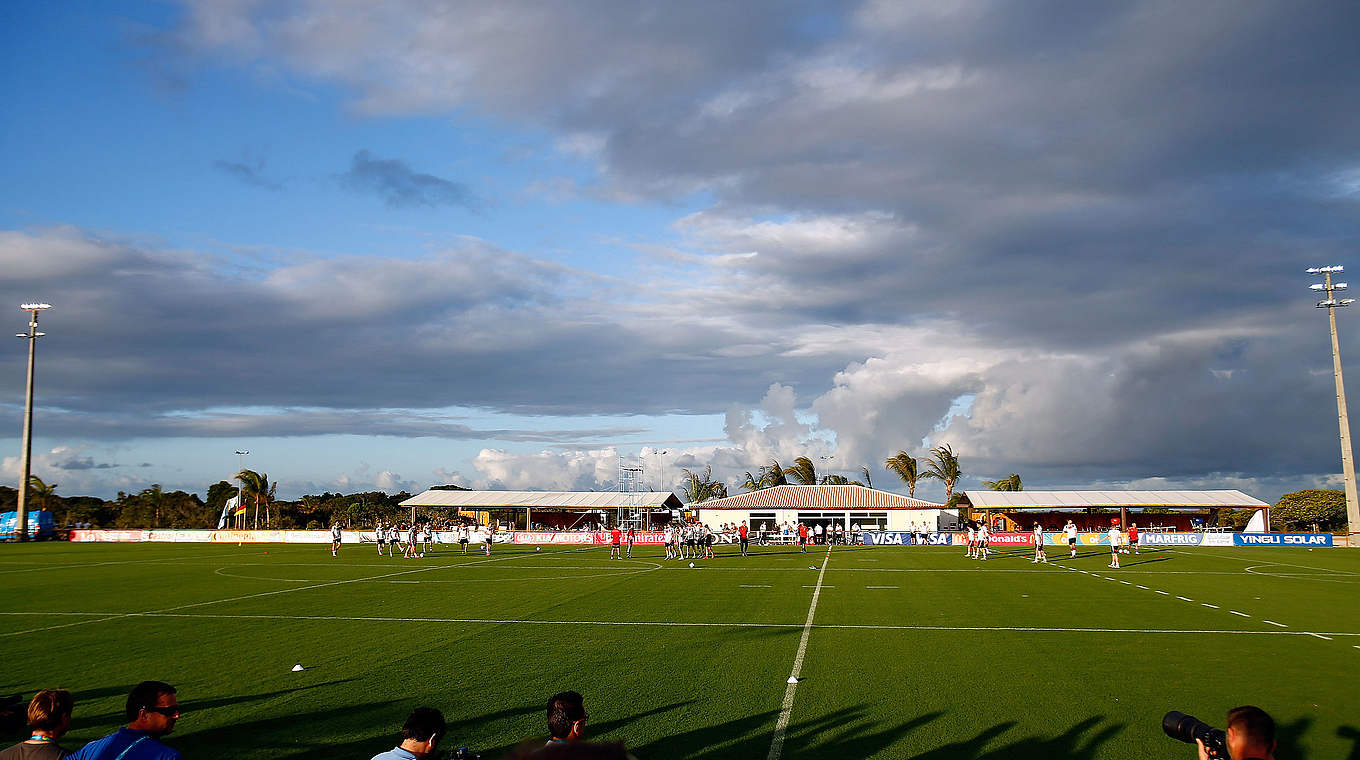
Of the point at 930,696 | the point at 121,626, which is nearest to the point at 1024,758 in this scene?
the point at 930,696

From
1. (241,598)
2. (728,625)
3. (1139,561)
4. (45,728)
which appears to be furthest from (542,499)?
(45,728)

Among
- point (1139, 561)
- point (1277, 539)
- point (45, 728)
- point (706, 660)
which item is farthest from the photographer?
point (1277, 539)

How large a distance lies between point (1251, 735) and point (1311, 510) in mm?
90167

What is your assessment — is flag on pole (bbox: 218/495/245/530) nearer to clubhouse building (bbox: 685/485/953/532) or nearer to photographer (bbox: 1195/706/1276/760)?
clubhouse building (bbox: 685/485/953/532)

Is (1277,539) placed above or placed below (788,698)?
below

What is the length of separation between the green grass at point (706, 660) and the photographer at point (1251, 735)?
4382 millimetres

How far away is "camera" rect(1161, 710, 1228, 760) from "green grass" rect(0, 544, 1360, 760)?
149 inches

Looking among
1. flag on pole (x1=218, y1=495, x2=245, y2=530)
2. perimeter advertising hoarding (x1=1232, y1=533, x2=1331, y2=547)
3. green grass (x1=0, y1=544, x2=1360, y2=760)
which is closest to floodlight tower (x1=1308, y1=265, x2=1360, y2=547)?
perimeter advertising hoarding (x1=1232, y1=533, x2=1331, y2=547)

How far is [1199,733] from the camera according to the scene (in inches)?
189

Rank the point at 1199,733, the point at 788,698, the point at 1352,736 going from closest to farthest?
the point at 1199,733
the point at 1352,736
the point at 788,698

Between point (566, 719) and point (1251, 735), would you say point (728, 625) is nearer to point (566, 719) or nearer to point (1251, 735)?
point (566, 719)

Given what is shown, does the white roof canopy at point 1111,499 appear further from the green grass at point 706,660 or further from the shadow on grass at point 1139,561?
the green grass at point 706,660

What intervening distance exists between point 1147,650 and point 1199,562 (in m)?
27.9

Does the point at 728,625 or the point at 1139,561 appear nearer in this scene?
the point at 728,625
